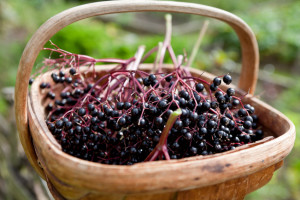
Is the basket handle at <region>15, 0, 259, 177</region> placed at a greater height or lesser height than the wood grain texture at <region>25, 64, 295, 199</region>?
greater

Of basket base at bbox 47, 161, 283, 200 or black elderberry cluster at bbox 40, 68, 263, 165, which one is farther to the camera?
black elderberry cluster at bbox 40, 68, 263, 165

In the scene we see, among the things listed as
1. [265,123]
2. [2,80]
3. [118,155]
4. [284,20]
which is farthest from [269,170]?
[284,20]

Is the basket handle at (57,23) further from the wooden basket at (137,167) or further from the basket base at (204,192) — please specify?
the basket base at (204,192)

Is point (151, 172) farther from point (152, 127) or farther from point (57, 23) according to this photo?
point (57, 23)

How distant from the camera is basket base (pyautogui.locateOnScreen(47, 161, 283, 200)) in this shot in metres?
0.51

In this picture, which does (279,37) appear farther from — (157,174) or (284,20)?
(157,174)

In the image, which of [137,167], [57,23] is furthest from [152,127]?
[57,23]

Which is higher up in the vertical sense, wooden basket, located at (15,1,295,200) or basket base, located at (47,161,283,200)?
wooden basket, located at (15,1,295,200)

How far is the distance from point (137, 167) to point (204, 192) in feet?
0.56

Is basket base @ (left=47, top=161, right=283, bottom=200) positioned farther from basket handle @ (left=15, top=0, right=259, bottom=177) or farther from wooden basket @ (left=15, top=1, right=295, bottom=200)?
basket handle @ (left=15, top=0, right=259, bottom=177)

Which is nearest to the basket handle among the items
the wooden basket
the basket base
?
the wooden basket

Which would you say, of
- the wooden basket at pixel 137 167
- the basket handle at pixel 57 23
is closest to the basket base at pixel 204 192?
the wooden basket at pixel 137 167

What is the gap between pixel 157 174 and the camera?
47cm

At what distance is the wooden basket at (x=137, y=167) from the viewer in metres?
0.47
